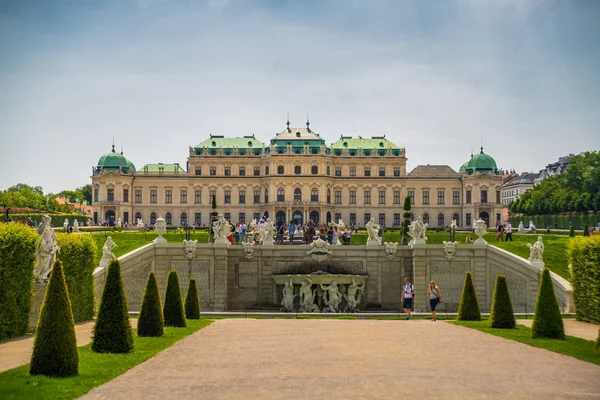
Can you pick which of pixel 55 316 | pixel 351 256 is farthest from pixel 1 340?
pixel 351 256

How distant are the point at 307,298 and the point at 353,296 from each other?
7.27 ft

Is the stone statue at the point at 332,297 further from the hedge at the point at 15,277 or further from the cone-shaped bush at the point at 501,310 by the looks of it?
the hedge at the point at 15,277

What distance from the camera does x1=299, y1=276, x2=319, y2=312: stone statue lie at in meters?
34.8

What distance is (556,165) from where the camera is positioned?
13688 cm

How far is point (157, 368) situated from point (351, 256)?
23.3 m

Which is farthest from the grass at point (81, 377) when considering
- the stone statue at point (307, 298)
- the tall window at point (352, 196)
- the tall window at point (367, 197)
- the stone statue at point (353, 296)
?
the tall window at point (367, 197)

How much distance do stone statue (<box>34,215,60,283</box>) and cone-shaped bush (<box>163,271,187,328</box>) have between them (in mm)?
3474

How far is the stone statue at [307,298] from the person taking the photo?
34.8 meters

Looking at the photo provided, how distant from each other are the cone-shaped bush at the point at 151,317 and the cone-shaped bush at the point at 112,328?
8.78 feet

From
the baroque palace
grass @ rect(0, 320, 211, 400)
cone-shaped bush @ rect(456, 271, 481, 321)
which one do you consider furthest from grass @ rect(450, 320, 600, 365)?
the baroque palace

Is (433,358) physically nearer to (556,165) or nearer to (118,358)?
(118,358)

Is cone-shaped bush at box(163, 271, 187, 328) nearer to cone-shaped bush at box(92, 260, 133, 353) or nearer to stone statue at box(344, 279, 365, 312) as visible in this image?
cone-shaped bush at box(92, 260, 133, 353)

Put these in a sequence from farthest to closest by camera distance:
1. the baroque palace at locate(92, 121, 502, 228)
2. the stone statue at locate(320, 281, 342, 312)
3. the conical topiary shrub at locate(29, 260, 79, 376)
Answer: the baroque palace at locate(92, 121, 502, 228), the stone statue at locate(320, 281, 342, 312), the conical topiary shrub at locate(29, 260, 79, 376)

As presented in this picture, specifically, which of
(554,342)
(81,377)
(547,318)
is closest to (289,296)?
(547,318)
